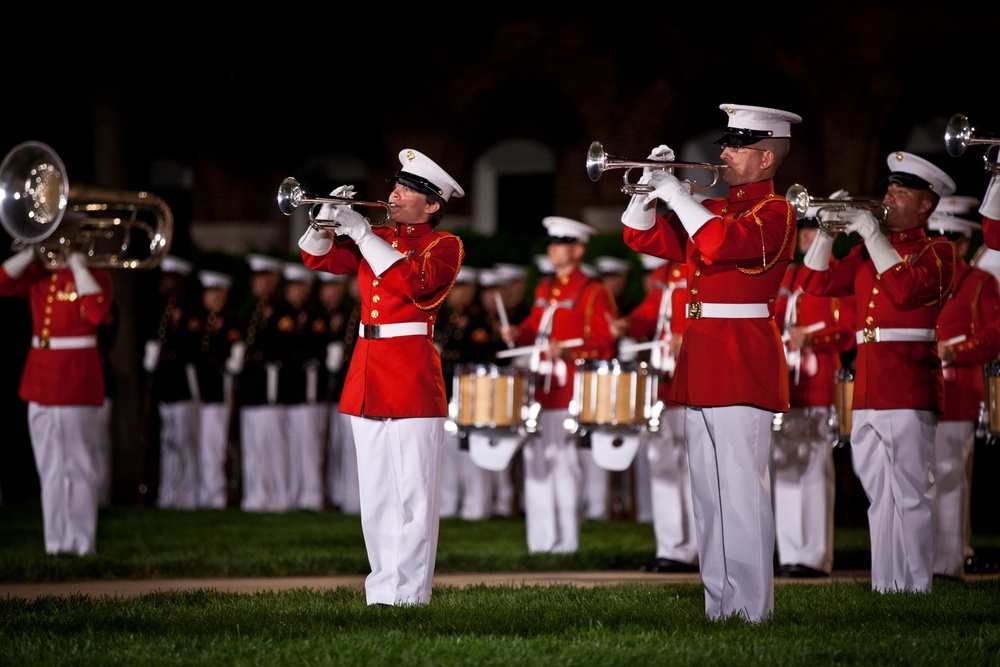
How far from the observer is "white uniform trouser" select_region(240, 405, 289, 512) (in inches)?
652

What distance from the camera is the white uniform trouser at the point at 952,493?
9.64 m

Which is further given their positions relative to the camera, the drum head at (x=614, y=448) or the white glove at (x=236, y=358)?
the white glove at (x=236, y=358)

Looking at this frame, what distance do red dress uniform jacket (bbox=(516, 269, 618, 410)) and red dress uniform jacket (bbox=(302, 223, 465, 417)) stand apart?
3975mm

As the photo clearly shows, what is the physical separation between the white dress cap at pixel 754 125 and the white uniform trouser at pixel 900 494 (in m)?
2.01

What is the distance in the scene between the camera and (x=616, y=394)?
1067 centimetres

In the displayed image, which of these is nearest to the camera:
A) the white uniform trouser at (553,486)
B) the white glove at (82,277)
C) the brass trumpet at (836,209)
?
the brass trumpet at (836,209)

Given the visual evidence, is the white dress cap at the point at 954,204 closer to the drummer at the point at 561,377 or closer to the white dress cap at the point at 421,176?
the drummer at the point at 561,377

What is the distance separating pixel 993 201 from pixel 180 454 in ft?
36.3

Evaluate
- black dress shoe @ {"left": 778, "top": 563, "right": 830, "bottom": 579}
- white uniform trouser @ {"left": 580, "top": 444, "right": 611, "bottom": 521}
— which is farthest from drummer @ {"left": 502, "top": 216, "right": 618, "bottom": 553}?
white uniform trouser @ {"left": 580, "top": 444, "right": 611, "bottom": 521}

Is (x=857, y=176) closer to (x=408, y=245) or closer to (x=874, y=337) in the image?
(x=874, y=337)

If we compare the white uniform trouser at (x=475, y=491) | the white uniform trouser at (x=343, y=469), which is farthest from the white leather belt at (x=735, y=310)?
the white uniform trouser at (x=343, y=469)

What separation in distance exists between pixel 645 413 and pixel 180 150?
52.7 feet

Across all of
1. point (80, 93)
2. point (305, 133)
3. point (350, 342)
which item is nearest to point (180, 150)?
point (305, 133)

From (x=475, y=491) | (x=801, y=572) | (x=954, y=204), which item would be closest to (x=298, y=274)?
(x=475, y=491)
